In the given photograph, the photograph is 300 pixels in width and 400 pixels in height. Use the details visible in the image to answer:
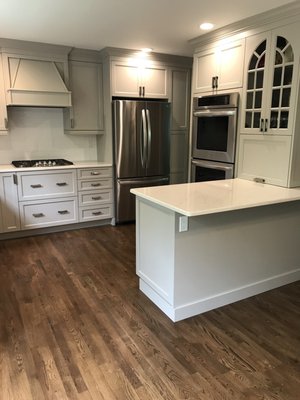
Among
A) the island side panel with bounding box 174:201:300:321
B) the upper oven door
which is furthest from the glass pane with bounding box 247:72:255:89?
the island side panel with bounding box 174:201:300:321

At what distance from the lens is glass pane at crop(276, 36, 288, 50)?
2813mm

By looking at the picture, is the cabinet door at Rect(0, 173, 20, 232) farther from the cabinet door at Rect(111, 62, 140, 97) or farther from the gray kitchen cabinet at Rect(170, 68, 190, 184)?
the gray kitchen cabinet at Rect(170, 68, 190, 184)

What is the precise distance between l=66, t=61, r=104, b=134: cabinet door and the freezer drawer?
0.89m

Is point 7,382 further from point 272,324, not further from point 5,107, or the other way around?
point 5,107

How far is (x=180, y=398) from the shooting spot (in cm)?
176

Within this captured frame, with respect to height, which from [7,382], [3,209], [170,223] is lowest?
[7,382]

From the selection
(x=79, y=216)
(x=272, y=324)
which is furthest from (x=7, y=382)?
(x=79, y=216)

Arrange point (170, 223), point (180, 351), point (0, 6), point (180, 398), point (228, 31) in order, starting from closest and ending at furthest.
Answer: point (180, 398) → point (180, 351) → point (170, 223) → point (0, 6) → point (228, 31)

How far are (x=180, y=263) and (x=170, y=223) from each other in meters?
0.31

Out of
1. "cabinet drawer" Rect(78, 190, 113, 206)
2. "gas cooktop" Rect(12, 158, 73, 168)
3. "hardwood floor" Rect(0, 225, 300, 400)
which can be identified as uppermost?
"gas cooktop" Rect(12, 158, 73, 168)

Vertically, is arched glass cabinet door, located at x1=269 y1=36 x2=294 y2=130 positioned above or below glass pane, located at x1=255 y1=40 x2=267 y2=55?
below

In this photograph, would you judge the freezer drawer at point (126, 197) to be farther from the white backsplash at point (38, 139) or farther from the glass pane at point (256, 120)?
the glass pane at point (256, 120)

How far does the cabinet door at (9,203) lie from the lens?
3965 mm

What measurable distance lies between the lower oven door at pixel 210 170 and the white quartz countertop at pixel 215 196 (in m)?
0.36
